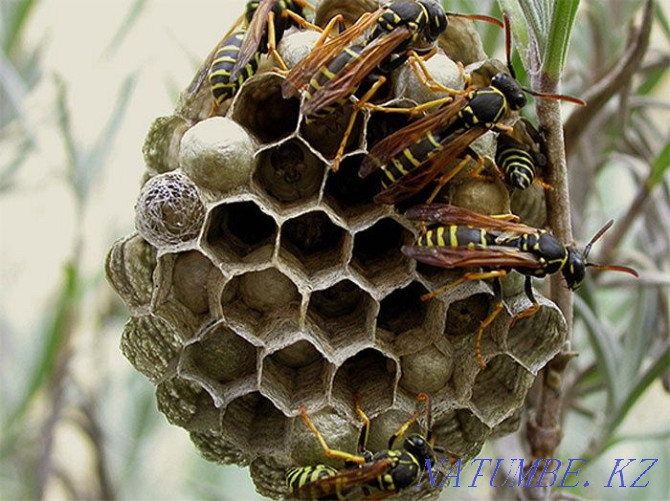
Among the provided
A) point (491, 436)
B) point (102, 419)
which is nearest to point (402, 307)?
point (491, 436)

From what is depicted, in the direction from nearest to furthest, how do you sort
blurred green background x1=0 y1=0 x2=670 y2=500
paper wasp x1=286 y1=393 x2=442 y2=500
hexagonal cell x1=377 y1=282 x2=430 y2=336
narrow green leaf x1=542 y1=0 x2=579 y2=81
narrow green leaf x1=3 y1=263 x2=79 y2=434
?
narrow green leaf x1=542 y1=0 x2=579 y2=81, paper wasp x1=286 y1=393 x2=442 y2=500, hexagonal cell x1=377 y1=282 x2=430 y2=336, blurred green background x1=0 y1=0 x2=670 y2=500, narrow green leaf x1=3 y1=263 x2=79 y2=434

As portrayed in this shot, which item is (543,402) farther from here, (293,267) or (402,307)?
(293,267)

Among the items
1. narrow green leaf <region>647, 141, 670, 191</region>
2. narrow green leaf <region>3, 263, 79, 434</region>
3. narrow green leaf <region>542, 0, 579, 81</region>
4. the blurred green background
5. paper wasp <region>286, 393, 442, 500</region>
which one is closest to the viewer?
narrow green leaf <region>542, 0, 579, 81</region>

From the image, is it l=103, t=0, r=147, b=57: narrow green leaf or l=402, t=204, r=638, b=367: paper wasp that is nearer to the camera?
l=402, t=204, r=638, b=367: paper wasp

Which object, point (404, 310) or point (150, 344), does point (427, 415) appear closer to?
point (404, 310)

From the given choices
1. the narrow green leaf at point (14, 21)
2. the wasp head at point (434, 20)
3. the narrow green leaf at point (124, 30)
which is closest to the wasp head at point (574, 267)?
the wasp head at point (434, 20)

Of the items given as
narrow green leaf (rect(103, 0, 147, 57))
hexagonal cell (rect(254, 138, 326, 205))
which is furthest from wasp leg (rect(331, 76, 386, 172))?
narrow green leaf (rect(103, 0, 147, 57))

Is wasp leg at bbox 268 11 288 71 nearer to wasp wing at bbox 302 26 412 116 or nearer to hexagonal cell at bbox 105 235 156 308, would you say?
wasp wing at bbox 302 26 412 116

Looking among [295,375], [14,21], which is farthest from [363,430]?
[14,21]
